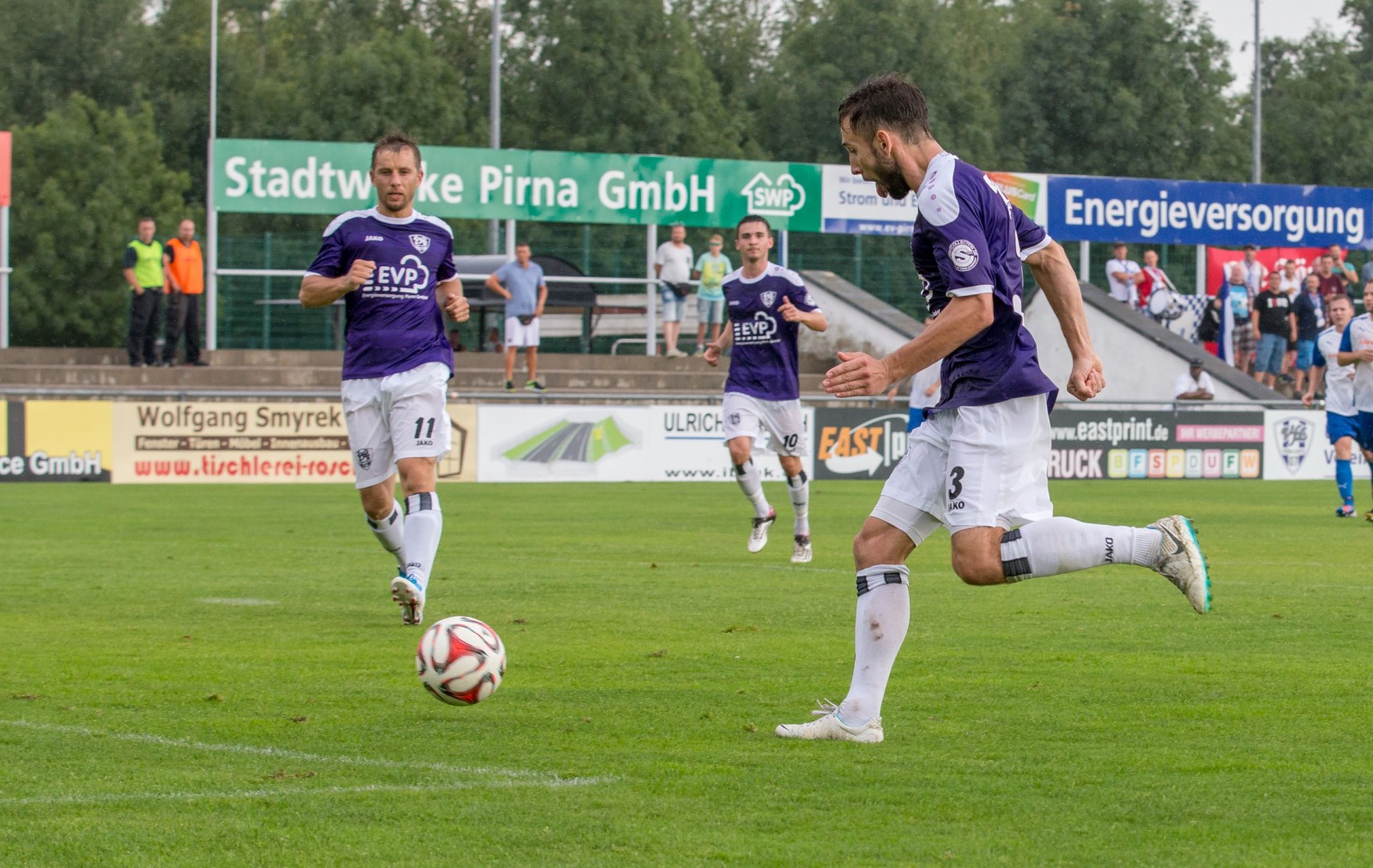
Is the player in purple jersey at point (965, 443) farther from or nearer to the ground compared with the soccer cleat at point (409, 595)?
farther from the ground

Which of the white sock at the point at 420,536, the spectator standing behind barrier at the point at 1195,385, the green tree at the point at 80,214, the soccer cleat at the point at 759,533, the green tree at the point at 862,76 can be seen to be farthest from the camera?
the green tree at the point at 862,76

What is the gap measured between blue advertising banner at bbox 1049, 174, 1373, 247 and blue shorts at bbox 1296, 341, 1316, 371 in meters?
4.09

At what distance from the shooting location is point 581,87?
68.9m

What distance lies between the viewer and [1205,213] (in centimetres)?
3659

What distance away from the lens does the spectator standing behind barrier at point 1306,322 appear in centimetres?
3231

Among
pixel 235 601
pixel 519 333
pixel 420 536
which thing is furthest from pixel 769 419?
pixel 519 333

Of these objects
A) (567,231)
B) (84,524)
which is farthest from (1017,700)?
(567,231)

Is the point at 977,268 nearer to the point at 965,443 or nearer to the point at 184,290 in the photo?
the point at 965,443

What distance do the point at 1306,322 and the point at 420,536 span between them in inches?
1038

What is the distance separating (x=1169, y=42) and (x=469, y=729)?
237 ft

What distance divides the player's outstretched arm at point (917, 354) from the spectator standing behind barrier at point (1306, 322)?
27.8m

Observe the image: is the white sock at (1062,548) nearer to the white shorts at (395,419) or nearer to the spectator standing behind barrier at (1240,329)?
the white shorts at (395,419)

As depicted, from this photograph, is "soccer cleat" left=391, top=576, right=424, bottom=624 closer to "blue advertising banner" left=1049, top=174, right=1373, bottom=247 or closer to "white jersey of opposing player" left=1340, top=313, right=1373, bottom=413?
"white jersey of opposing player" left=1340, top=313, right=1373, bottom=413

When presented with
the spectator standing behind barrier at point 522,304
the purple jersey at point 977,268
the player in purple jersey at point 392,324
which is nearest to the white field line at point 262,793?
the purple jersey at point 977,268
